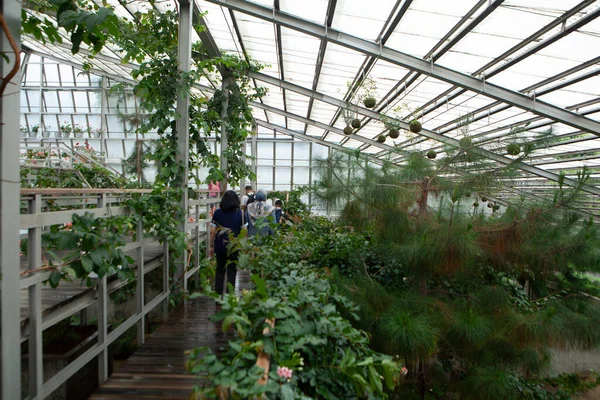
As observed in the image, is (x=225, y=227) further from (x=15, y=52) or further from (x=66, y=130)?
(x=66, y=130)

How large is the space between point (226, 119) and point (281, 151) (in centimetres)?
1065

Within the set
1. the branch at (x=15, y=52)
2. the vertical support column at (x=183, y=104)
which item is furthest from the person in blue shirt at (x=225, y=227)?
the branch at (x=15, y=52)

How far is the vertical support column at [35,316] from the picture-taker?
78.2 inches

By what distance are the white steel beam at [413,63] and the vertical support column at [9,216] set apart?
4801 mm

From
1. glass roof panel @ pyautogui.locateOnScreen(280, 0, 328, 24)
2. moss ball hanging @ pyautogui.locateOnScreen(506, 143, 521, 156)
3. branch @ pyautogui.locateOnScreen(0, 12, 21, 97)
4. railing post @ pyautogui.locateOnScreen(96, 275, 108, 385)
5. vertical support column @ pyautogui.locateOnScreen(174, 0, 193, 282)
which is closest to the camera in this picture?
branch @ pyautogui.locateOnScreen(0, 12, 21, 97)

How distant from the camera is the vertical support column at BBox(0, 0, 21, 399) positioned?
1.78 m

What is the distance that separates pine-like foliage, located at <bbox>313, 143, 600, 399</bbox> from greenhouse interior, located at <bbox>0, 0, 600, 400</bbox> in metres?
0.02

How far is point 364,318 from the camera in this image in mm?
3158

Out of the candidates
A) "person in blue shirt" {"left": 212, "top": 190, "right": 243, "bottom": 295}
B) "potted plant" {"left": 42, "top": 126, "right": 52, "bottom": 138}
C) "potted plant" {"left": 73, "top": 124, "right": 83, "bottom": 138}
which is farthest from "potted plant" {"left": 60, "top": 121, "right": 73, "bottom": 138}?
"person in blue shirt" {"left": 212, "top": 190, "right": 243, "bottom": 295}

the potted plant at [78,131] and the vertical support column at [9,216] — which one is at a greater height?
the potted plant at [78,131]

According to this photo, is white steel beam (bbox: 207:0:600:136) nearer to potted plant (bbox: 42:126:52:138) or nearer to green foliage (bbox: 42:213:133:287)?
green foliage (bbox: 42:213:133:287)

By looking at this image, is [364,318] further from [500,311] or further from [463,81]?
[463,81]

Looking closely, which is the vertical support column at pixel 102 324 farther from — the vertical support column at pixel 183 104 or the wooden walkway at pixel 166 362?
Result: the vertical support column at pixel 183 104

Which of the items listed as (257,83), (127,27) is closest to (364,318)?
(127,27)
